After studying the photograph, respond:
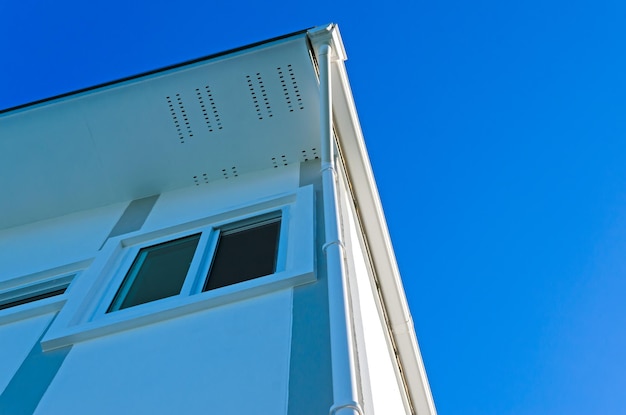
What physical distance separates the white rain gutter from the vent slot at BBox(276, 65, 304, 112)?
39 centimetres

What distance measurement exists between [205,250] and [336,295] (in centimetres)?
173

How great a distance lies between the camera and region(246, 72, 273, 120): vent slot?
18.1ft

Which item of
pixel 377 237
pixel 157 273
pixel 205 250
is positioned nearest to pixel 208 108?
pixel 205 250

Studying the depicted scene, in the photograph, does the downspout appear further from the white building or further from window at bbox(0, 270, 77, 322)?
window at bbox(0, 270, 77, 322)

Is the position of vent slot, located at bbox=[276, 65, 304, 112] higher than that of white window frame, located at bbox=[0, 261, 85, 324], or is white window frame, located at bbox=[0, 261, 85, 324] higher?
vent slot, located at bbox=[276, 65, 304, 112]

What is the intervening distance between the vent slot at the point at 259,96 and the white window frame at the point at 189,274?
1.06 m

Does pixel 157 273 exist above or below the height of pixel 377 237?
below

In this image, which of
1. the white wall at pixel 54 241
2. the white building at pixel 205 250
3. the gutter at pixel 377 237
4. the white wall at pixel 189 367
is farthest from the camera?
the gutter at pixel 377 237

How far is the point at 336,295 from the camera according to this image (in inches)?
115

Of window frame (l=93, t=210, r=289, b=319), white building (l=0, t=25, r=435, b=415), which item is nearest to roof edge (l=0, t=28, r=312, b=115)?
white building (l=0, t=25, r=435, b=415)

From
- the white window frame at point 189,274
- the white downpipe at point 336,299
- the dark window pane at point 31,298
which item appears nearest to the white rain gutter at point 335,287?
the white downpipe at point 336,299

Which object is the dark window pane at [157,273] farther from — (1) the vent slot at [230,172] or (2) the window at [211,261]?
(1) the vent slot at [230,172]

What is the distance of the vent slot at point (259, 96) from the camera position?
550 cm

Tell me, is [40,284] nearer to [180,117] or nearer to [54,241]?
[54,241]
